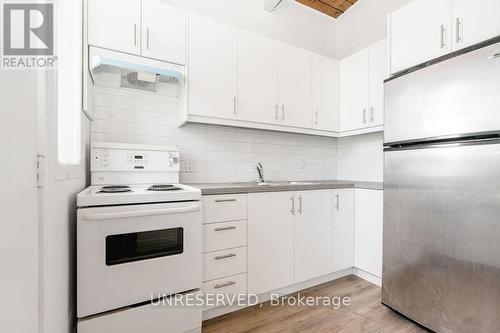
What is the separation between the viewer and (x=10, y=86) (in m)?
0.67

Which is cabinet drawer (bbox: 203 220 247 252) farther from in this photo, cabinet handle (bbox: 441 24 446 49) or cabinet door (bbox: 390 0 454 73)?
cabinet handle (bbox: 441 24 446 49)

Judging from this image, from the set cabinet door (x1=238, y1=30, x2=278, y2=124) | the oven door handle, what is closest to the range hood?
cabinet door (x1=238, y1=30, x2=278, y2=124)

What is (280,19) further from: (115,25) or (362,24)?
(115,25)

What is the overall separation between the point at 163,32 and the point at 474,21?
200cm

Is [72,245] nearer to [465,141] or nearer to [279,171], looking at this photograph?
[279,171]

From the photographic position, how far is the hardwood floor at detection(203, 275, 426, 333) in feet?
5.24

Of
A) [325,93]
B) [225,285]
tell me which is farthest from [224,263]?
[325,93]

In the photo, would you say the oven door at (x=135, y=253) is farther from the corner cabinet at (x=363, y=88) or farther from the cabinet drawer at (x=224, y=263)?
the corner cabinet at (x=363, y=88)

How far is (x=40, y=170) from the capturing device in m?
0.81

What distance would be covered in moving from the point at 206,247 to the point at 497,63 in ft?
6.47

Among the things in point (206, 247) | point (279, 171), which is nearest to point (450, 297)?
point (206, 247)

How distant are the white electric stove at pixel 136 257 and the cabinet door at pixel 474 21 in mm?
1890

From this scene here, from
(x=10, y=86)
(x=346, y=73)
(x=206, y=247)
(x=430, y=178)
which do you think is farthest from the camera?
(x=346, y=73)

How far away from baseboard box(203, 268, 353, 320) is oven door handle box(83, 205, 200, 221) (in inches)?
31.8
